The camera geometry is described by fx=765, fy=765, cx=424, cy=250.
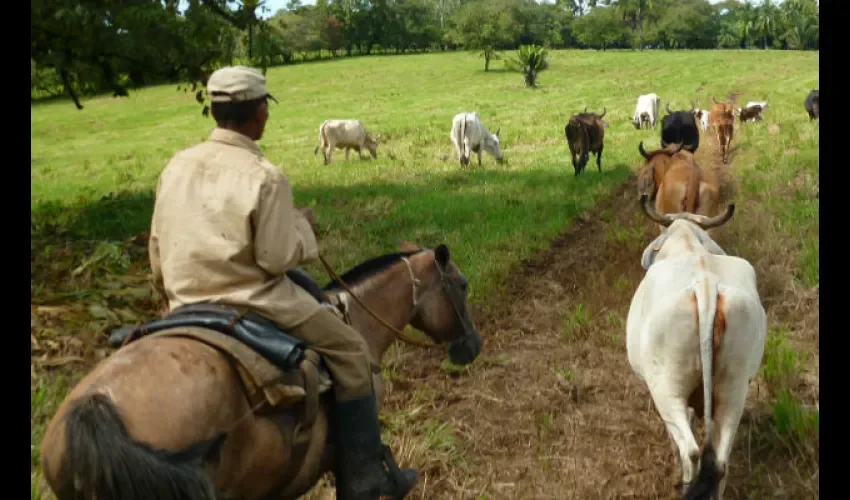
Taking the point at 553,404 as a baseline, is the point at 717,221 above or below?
above

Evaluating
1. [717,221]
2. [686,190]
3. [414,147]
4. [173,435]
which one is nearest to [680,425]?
[717,221]

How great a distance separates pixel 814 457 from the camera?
4.77m

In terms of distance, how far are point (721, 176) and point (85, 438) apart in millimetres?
15433

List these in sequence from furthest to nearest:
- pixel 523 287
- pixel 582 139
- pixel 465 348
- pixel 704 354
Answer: pixel 582 139 < pixel 523 287 < pixel 465 348 < pixel 704 354

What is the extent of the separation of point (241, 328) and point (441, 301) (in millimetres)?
1744

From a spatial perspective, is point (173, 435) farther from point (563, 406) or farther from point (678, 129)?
point (678, 129)

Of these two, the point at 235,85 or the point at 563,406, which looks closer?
the point at 235,85

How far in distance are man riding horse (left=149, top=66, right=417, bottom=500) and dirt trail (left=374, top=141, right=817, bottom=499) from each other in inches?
72.5

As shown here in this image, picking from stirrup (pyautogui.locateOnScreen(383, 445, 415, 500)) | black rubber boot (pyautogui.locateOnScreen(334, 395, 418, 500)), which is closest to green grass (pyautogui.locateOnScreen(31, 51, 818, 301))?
stirrup (pyautogui.locateOnScreen(383, 445, 415, 500))

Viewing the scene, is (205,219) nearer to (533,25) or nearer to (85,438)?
(85,438)

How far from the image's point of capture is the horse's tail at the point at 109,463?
255 cm

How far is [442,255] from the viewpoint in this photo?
4559mm

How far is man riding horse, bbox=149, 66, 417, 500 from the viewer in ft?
10.3
